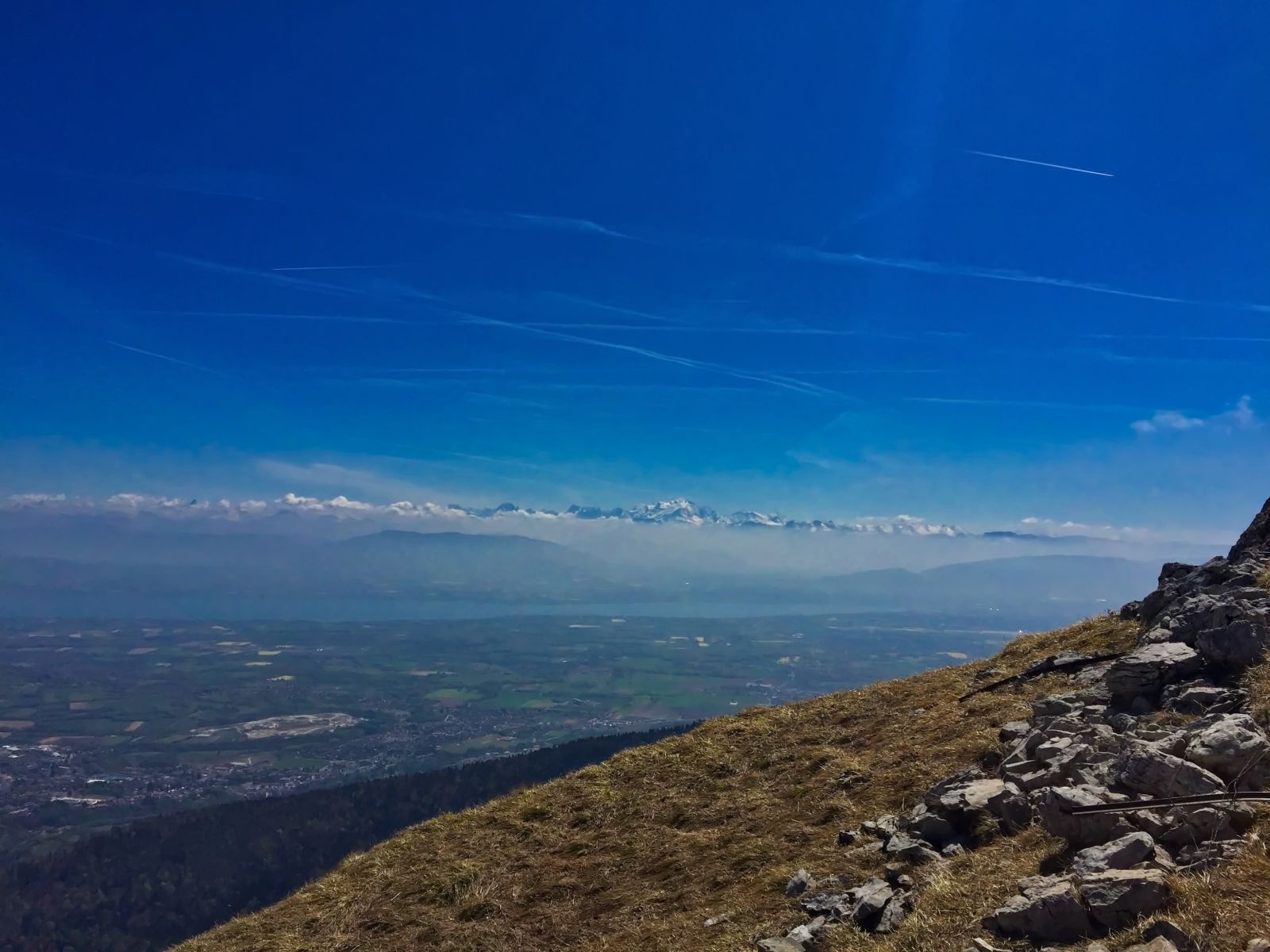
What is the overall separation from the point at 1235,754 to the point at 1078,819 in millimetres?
2241

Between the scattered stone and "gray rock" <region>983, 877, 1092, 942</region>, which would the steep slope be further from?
the scattered stone

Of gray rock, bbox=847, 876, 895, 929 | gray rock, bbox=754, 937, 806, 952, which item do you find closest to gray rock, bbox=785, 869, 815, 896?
gray rock, bbox=847, 876, 895, 929

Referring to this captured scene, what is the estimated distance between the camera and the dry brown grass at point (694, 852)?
9.16m

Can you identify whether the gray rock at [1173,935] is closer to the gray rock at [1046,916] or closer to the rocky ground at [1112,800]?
the rocky ground at [1112,800]

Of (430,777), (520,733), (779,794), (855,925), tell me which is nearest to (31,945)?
(430,777)

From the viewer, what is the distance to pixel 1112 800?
26.7 ft

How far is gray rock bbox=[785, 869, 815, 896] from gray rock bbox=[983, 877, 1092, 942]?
3382mm

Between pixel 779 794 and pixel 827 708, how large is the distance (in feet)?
18.1

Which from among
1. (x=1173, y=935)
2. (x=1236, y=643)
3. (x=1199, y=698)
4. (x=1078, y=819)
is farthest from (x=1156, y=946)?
(x=1236, y=643)

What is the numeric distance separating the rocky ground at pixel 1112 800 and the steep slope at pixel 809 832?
63mm

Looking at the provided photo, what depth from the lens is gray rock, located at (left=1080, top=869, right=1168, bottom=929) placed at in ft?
21.1

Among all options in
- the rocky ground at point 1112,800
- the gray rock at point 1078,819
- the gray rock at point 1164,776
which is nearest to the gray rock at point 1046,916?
the rocky ground at point 1112,800

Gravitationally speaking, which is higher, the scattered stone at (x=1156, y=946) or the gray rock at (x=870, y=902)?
the scattered stone at (x=1156, y=946)

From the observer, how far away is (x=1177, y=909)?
629 centimetres
